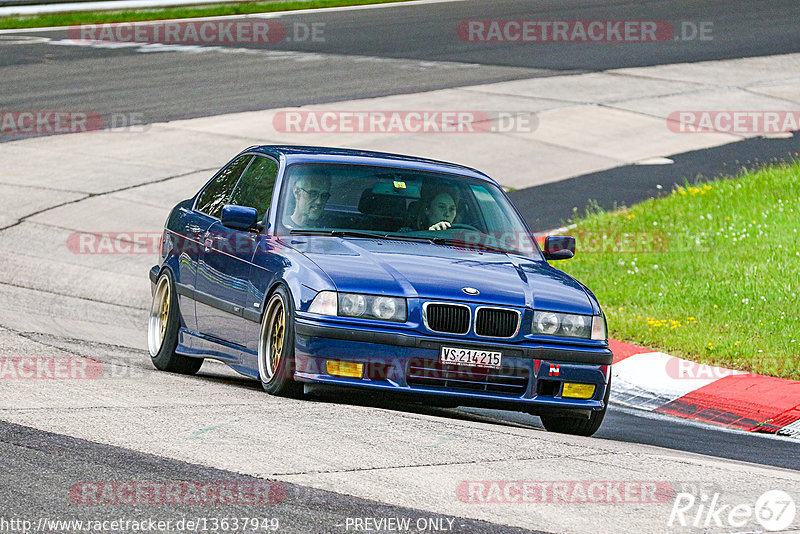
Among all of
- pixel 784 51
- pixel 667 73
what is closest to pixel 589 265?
pixel 667 73

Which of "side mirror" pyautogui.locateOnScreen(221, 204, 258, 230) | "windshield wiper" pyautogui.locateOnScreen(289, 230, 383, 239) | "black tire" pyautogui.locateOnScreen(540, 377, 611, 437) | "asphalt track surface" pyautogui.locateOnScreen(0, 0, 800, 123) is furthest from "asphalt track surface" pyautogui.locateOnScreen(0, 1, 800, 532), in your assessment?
"side mirror" pyautogui.locateOnScreen(221, 204, 258, 230)

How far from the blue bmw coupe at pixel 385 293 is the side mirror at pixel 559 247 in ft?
0.03

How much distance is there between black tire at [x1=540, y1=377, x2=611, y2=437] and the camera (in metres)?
7.96

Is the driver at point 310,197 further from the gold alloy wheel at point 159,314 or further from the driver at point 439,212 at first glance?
the gold alloy wheel at point 159,314

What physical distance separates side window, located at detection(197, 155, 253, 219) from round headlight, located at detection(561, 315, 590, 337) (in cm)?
282

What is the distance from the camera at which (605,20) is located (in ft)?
108

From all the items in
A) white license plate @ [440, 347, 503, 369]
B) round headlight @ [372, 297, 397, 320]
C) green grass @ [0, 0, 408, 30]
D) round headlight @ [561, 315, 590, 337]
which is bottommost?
white license plate @ [440, 347, 503, 369]

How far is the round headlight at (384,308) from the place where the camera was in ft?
24.3

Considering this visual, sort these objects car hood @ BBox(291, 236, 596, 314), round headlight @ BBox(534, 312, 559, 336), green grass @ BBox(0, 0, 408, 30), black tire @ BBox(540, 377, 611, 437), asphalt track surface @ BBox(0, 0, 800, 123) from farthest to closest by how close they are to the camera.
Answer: green grass @ BBox(0, 0, 408, 30) → asphalt track surface @ BBox(0, 0, 800, 123) → black tire @ BBox(540, 377, 611, 437) → round headlight @ BBox(534, 312, 559, 336) → car hood @ BBox(291, 236, 596, 314)

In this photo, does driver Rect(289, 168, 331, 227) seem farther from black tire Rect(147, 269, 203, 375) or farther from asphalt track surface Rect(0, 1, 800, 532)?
black tire Rect(147, 269, 203, 375)

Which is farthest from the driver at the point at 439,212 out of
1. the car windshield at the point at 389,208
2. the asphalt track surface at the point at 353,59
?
the asphalt track surface at the point at 353,59

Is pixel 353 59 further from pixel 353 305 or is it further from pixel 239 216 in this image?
pixel 353 305

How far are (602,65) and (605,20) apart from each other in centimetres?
551

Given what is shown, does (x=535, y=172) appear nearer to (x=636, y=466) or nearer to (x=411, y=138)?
(x=411, y=138)
